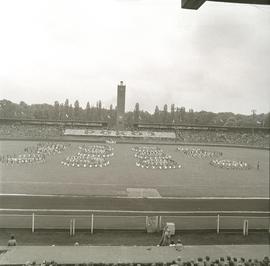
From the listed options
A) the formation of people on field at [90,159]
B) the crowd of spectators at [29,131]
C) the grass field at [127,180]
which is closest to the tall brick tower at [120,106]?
the crowd of spectators at [29,131]

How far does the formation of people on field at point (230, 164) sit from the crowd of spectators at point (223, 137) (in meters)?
19.3

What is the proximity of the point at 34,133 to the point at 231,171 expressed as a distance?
110 feet

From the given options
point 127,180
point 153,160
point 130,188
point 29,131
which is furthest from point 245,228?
point 29,131

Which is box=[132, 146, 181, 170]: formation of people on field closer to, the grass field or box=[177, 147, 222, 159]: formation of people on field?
the grass field

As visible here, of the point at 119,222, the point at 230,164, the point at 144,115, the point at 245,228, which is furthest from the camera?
the point at 144,115

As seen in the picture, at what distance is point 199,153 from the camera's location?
43.8m

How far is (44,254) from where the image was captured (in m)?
10.9

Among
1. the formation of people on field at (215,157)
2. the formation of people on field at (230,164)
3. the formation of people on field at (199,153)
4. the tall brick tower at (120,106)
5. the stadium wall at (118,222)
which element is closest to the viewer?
the stadium wall at (118,222)

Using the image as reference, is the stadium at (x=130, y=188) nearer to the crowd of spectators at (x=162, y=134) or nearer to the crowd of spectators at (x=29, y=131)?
the crowd of spectators at (x=29, y=131)

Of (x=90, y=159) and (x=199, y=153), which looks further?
(x=199, y=153)

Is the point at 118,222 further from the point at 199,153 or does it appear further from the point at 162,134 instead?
the point at 162,134

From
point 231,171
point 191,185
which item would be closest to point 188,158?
point 231,171

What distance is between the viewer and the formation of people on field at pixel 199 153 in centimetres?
4233

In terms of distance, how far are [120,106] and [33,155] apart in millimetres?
36910
